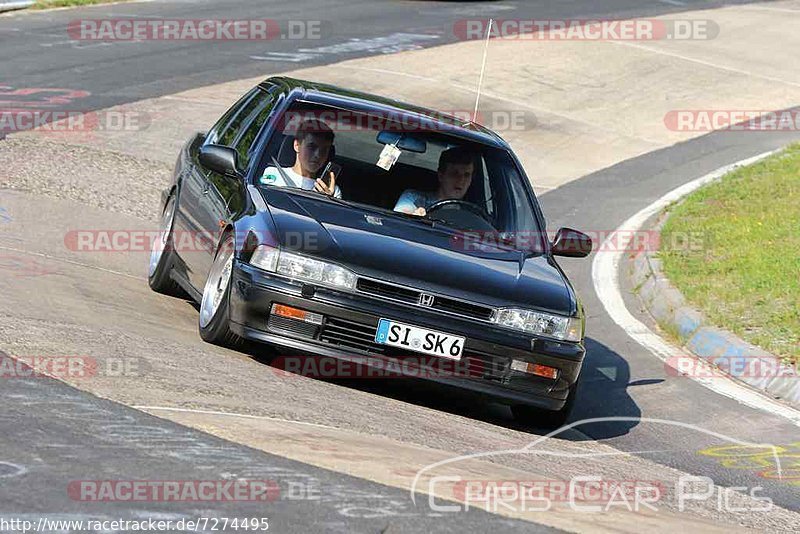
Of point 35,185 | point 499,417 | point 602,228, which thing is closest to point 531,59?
point 602,228

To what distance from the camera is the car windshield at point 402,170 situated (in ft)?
29.2

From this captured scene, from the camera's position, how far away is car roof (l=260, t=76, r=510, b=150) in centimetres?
927

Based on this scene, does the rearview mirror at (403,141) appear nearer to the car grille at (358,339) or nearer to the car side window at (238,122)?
the car side window at (238,122)

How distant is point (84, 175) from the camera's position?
13.8m

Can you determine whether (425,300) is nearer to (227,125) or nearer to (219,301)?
(219,301)

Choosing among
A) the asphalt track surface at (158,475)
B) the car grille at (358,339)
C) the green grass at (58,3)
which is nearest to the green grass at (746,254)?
the car grille at (358,339)

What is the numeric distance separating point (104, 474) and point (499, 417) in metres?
3.63

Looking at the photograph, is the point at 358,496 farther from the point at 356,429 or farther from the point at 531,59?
the point at 531,59

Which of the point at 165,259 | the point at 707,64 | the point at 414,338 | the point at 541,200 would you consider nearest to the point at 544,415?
the point at 414,338

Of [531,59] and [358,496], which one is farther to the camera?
[531,59]

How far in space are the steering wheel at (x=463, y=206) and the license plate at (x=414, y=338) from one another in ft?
4.84

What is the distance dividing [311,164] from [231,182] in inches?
19.3

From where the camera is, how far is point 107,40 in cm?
2347

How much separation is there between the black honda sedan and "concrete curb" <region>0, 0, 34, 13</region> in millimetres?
17512
